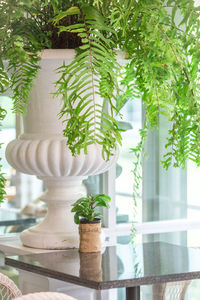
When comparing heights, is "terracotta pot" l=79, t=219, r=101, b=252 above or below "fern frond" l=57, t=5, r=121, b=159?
below

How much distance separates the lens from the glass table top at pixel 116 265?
1.53 m

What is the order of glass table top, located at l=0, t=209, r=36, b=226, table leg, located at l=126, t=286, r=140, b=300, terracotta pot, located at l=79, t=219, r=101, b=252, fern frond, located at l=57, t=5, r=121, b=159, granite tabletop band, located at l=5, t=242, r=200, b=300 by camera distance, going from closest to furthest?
fern frond, located at l=57, t=5, r=121, b=159, granite tabletop band, located at l=5, t=242, r=200, b=300, table leg, located at l=126, t=286, r=140, b=300, terracotta pot, located at l=79, t=219, r=101, b=252, glass table top, located at l=0, t=209, r=36, b=226

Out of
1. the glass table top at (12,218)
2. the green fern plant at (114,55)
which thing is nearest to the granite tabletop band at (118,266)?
the green fern plant at (114,55)

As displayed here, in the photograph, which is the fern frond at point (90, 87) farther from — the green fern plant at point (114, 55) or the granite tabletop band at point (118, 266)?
the granite tabletop band at point (118, 266)

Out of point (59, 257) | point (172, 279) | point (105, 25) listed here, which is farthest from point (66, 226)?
point (105, 25)

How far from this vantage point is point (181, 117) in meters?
1.64

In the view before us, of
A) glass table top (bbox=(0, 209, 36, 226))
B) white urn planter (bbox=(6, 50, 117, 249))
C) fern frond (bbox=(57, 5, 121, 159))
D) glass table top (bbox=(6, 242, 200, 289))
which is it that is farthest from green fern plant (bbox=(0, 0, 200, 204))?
glass table top (bbox=(0, 209, 36, 226))

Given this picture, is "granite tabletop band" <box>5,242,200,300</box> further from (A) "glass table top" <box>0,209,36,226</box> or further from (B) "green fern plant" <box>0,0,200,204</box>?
(A) "glass table top" <box>0,209,36,226</box>

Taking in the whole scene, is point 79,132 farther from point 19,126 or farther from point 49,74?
point 19,126

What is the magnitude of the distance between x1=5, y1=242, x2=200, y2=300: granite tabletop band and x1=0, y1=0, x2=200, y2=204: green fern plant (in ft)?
1.01

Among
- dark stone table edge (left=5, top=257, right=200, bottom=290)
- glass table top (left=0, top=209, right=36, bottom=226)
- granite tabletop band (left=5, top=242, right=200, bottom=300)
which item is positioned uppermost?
glass table top (left=0, top=209, right=36, bottom=226)

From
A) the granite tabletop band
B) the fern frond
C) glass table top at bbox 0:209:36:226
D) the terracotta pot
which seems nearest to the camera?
the fern frond

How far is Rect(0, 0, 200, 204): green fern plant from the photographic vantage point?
1433mm

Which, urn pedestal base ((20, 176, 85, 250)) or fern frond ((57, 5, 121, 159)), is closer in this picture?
fern frond ((57, 5, 121, 159))
